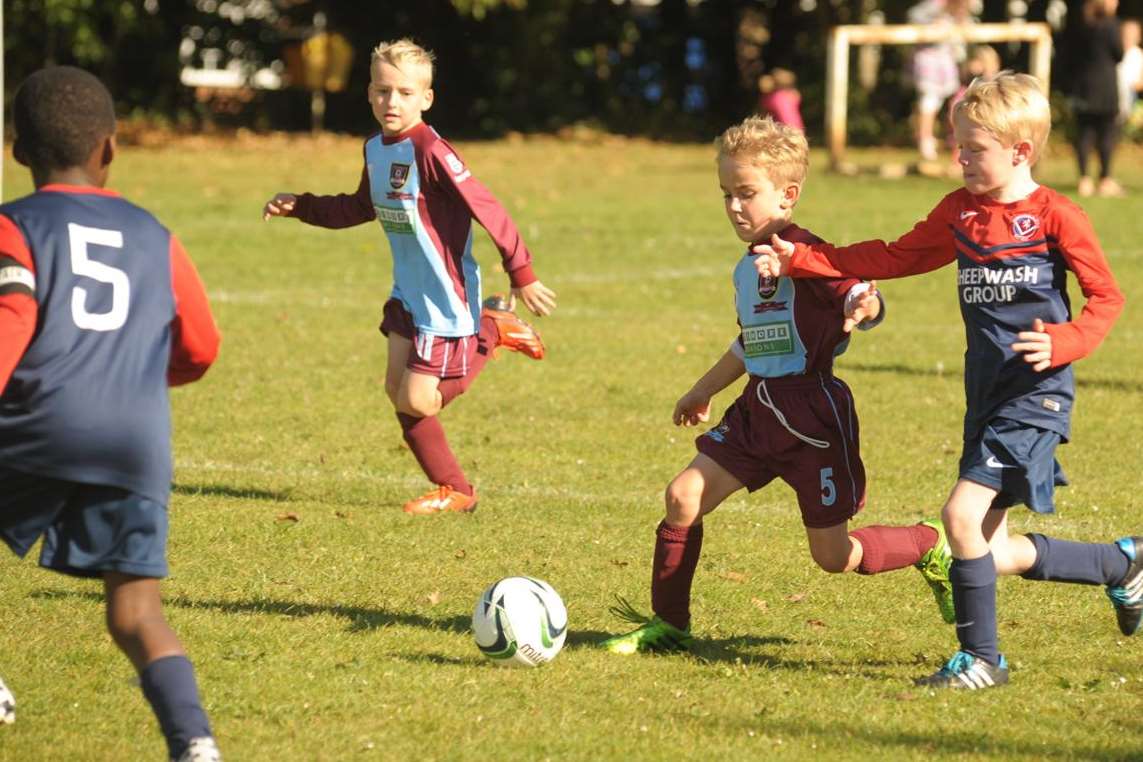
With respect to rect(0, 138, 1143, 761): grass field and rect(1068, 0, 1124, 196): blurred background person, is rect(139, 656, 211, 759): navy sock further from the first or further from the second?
rect(1068, 0, 1124, 196): blurred background person

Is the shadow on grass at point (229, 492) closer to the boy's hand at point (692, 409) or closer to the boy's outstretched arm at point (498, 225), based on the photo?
the boy's outstretched arm at point (498, 225)

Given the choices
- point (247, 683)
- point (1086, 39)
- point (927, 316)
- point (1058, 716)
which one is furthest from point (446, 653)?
point (1086, 39)

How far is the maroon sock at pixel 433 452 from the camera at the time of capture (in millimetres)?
7574

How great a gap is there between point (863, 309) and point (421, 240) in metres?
2.75

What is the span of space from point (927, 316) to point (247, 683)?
891 centimetres

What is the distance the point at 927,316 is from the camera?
1326cm

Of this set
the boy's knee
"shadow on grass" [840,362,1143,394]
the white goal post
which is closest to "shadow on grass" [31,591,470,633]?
the boy's knee

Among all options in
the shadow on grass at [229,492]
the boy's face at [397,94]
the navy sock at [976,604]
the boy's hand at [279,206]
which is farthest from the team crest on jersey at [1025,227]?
the shadow on grass at [229,492]

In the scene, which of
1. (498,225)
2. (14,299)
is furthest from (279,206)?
(14,299)

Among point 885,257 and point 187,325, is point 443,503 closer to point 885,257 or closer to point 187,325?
point 885,257

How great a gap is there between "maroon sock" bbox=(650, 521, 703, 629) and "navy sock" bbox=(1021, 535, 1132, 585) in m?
1.00

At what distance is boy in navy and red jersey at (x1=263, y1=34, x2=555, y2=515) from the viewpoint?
7355 mm

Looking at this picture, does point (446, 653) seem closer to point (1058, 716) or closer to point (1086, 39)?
point (1058, 716)

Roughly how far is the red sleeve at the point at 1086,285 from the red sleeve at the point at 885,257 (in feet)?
1.17
